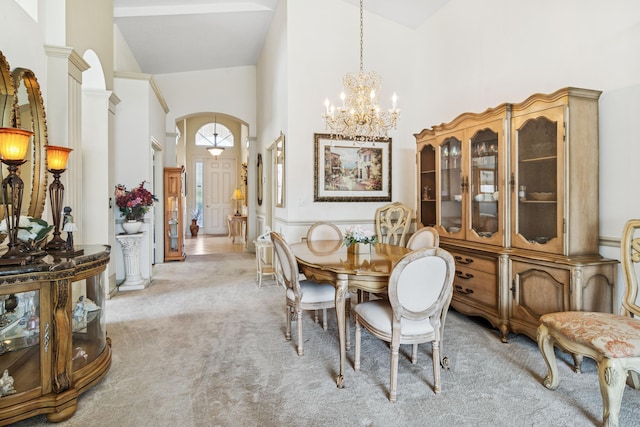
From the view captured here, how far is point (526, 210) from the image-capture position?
287 centimetres

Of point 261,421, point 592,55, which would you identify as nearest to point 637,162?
point 592,55

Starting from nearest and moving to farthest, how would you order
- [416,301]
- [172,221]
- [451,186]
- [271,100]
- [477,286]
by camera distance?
[416,301]
[477,286]
[451,186]
[271,100]
[172,221]

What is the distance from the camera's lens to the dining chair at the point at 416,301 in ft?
6.33

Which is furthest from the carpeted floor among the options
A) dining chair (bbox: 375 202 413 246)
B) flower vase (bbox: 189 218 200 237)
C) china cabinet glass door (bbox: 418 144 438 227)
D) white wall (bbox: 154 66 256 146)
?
flower vase (bbox: 189 218 200 237)

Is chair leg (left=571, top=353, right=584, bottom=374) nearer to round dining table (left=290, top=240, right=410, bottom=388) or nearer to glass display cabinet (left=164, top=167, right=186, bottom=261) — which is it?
round dining table (left=290, top=240, right=410, bottom=388)

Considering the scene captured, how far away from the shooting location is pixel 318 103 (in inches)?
175

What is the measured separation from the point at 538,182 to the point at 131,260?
478cm

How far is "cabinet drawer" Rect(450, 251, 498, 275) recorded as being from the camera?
2984 mm

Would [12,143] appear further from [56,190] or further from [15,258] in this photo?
[15,258]

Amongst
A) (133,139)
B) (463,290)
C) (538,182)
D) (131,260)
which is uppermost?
(133,139)

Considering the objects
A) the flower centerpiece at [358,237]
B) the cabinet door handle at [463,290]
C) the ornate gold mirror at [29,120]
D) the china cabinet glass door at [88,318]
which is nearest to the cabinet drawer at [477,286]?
the cabinet door handle at [463,290]

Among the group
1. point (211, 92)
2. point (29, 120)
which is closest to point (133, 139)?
point (29, 120)

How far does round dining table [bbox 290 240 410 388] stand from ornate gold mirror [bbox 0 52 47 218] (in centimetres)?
193

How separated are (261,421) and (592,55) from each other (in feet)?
11.3
